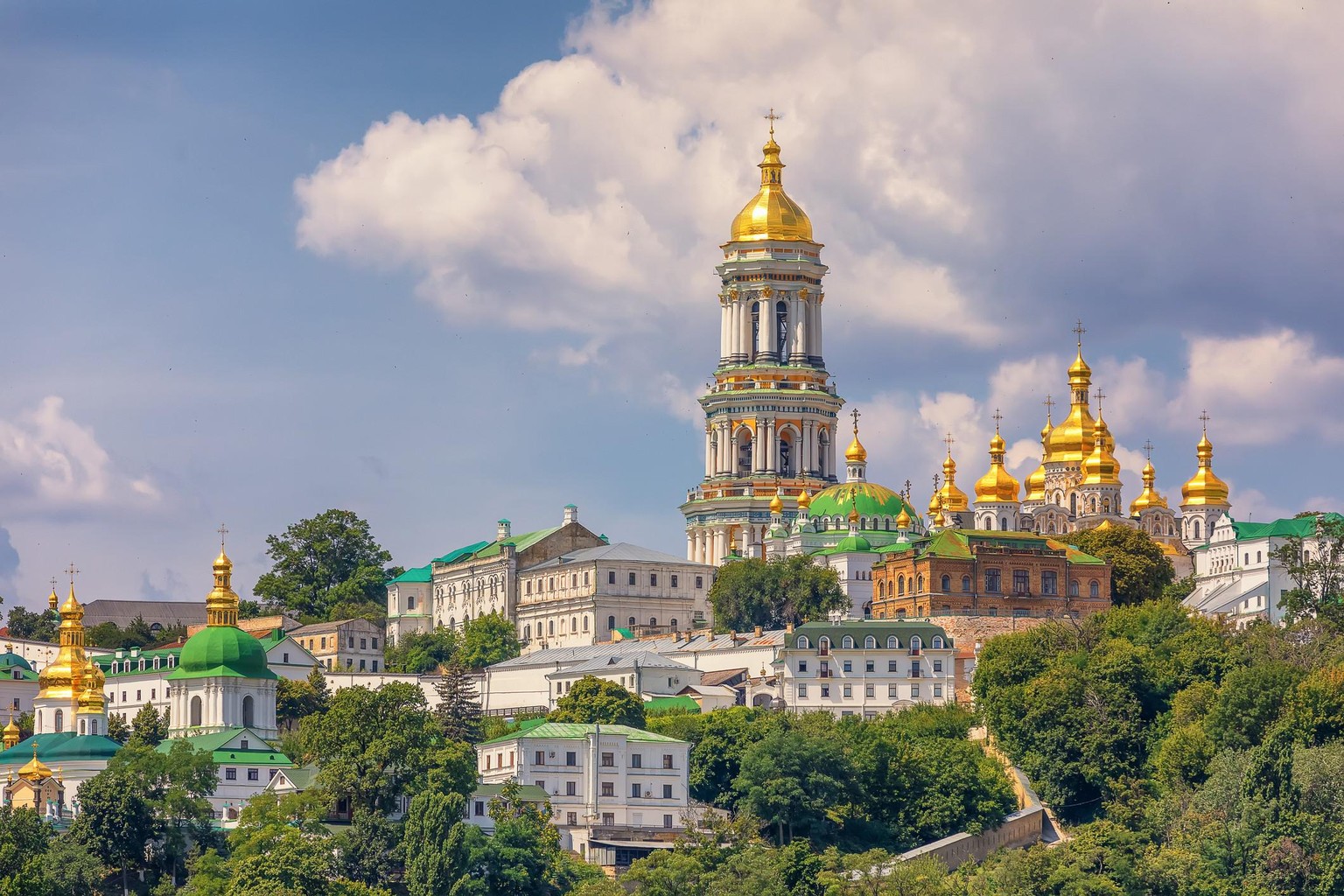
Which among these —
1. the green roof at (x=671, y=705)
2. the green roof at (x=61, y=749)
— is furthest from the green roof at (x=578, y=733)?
the green roof at (x=61, y=749)

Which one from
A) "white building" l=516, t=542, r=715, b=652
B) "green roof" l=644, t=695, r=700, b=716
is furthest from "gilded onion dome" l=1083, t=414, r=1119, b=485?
"green roof" l=644, t=695, r=700, b=716

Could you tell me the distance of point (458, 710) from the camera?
11556 centimetres

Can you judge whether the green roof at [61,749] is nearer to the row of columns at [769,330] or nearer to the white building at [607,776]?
the white building at [607,776]

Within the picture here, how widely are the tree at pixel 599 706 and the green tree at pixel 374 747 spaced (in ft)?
25.8

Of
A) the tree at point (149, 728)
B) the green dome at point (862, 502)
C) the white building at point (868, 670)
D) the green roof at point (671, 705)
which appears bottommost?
the tree at point (149, 728)

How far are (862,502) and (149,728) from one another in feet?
125

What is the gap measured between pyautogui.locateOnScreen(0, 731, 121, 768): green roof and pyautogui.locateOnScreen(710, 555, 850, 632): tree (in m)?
27.9

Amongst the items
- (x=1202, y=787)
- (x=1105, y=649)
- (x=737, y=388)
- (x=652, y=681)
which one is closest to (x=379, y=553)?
(x=737, y=388)

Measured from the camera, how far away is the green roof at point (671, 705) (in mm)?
116938

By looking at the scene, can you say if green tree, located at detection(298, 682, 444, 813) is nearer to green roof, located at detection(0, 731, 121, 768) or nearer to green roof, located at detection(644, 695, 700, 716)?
green roof, located at detection(0, 731, 121, 768)

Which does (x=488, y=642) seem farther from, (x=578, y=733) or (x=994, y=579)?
(x=578, y=733)

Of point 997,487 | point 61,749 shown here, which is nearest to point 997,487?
point 997,487

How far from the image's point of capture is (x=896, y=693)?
384ft

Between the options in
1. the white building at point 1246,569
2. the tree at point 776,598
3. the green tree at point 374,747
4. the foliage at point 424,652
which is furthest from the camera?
the foliage at point 424,652
